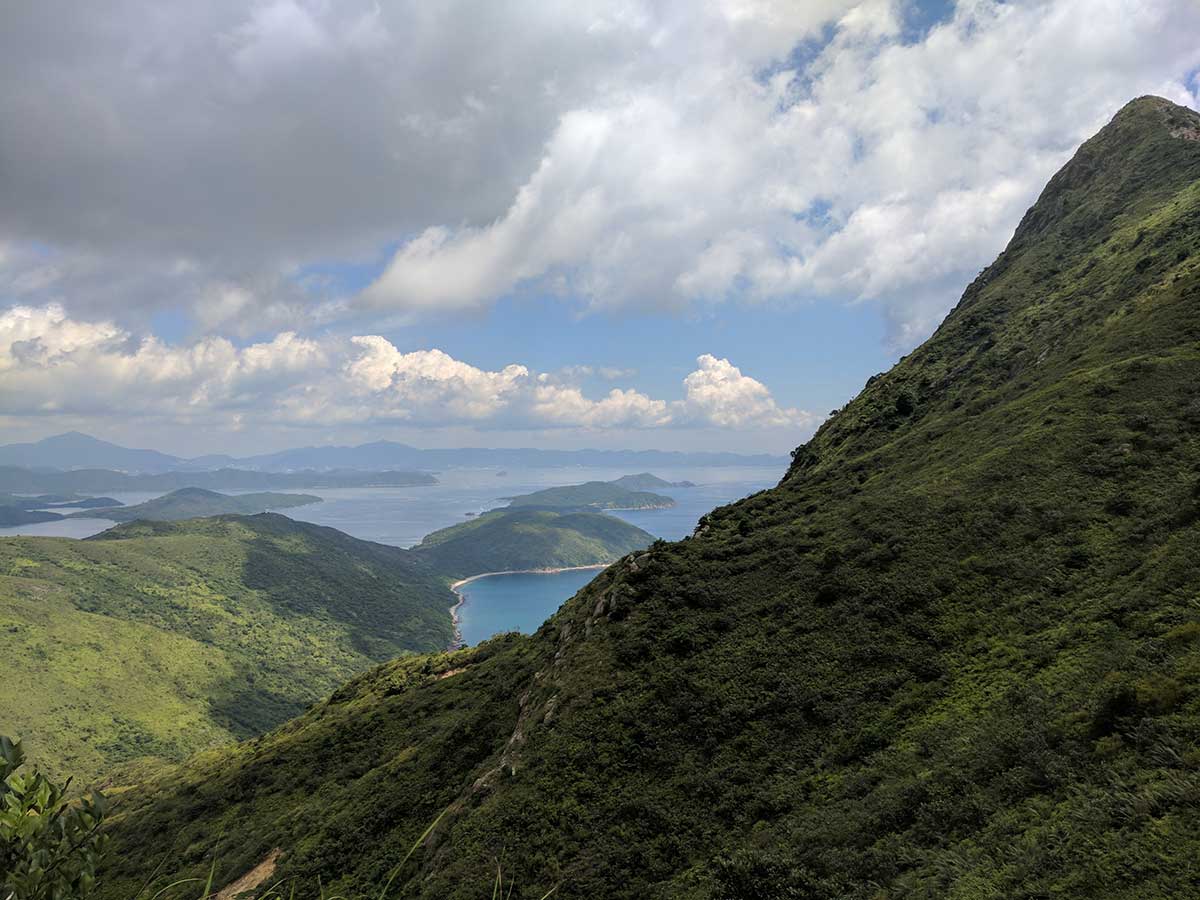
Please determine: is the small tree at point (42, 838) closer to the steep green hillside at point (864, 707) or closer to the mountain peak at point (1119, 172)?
the steep green hillside at point (864, 707)

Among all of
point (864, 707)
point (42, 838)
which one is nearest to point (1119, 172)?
point (864, 707)

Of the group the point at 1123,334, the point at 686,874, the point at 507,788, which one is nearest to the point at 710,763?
the point at 686,874

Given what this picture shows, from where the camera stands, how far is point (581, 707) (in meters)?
37.1

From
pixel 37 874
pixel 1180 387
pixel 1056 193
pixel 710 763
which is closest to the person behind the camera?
pixel 37 874

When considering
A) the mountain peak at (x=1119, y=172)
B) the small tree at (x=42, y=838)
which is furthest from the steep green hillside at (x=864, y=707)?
the mountain peak at (x=1119, y=172)

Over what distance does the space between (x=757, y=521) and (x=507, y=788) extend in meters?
34.1

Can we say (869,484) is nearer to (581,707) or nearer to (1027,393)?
(1027,393)

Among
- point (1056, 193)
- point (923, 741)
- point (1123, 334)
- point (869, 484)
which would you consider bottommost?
point (923, 741)

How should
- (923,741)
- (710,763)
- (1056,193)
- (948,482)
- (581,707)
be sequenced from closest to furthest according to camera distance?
(923,741), (710,763), (581,707), (948,482), (1056,193)

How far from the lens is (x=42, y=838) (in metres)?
6.65

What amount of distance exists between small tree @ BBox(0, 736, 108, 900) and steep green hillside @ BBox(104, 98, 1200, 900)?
452cm

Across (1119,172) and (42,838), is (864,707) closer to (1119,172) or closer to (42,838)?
(42,838)

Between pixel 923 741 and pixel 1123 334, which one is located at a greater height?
pixel 1123 334

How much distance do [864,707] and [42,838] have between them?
3055cm
